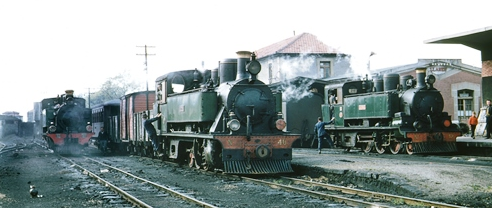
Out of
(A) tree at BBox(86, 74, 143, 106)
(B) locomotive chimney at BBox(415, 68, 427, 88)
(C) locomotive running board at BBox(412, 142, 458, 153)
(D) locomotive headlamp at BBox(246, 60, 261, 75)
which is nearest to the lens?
(D) locomotive headlamp at BBox(246, 60, 261, 75)

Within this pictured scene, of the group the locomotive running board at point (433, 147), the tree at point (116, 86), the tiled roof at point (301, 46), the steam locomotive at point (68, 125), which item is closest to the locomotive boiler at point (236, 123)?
the locomotive running board at point (433, 147)

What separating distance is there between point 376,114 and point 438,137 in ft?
7.30

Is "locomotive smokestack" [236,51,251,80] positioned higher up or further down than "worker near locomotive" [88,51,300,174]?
higher up

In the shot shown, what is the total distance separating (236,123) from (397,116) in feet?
24.9

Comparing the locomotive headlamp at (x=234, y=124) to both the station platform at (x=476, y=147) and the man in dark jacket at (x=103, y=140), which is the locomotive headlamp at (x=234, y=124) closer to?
the station platform at (x=476, y=147)

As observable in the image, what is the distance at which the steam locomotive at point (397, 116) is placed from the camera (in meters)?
17.4

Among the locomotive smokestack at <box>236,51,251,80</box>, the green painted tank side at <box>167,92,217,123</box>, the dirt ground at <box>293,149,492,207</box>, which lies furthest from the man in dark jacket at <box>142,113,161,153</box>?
the dirt ground at <box>293,149,492,207</box>

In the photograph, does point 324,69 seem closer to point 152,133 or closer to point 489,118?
point 489,118

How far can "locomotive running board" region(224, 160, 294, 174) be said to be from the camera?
1207cm

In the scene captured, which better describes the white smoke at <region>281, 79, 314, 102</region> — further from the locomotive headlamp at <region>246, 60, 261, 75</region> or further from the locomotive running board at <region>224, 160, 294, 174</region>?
the locomotive running board at <region>224, 160, 294, 174</region>

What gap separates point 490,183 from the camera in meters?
9.35

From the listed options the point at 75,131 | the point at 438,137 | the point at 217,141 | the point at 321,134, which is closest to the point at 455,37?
the point at 438,137

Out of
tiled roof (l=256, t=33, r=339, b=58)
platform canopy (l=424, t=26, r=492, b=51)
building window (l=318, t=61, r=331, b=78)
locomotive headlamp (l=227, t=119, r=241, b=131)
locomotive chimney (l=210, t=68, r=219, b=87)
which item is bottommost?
locomotive headlamp (l=227, t=119, r=241, b=131)

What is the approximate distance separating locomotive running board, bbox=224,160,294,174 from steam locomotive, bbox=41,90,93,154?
13604mm
